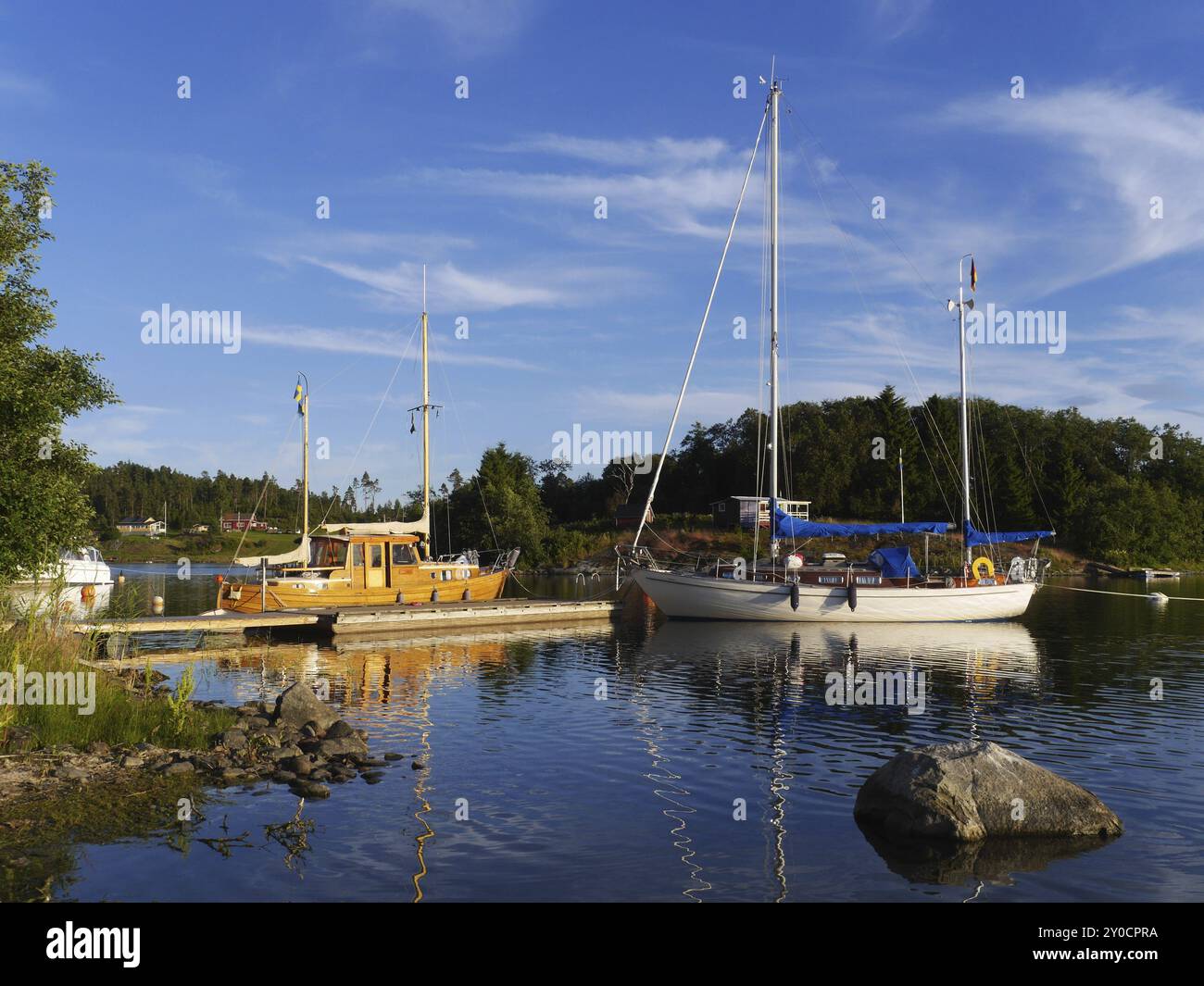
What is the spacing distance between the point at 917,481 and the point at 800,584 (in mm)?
60419

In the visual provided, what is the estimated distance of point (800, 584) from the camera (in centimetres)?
4066

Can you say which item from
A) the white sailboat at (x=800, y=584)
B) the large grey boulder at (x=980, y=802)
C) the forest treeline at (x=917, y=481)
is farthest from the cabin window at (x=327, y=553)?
the forest treeline at (x=917, y=481)

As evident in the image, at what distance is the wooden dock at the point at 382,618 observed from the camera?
33719mm

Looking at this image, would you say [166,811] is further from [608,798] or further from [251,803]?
[608,798]

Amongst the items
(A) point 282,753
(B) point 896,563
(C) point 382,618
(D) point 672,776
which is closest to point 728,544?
(B) point 896,563

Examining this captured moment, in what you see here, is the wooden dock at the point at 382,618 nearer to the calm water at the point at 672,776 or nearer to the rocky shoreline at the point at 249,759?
the calm water at the point at 672,776

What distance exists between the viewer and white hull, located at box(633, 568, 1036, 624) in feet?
134

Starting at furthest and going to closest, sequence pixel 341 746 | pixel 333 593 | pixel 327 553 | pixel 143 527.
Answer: pixel 143 527, pixel 327 553, pixel 333 593, pixel 341 746

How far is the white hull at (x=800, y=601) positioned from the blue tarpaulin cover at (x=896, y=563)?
1345 mm

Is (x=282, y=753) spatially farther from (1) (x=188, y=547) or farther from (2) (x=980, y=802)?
(1) (x=188, y=547)

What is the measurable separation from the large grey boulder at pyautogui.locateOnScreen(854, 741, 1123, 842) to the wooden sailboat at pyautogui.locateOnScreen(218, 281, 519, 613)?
96.4 feet
